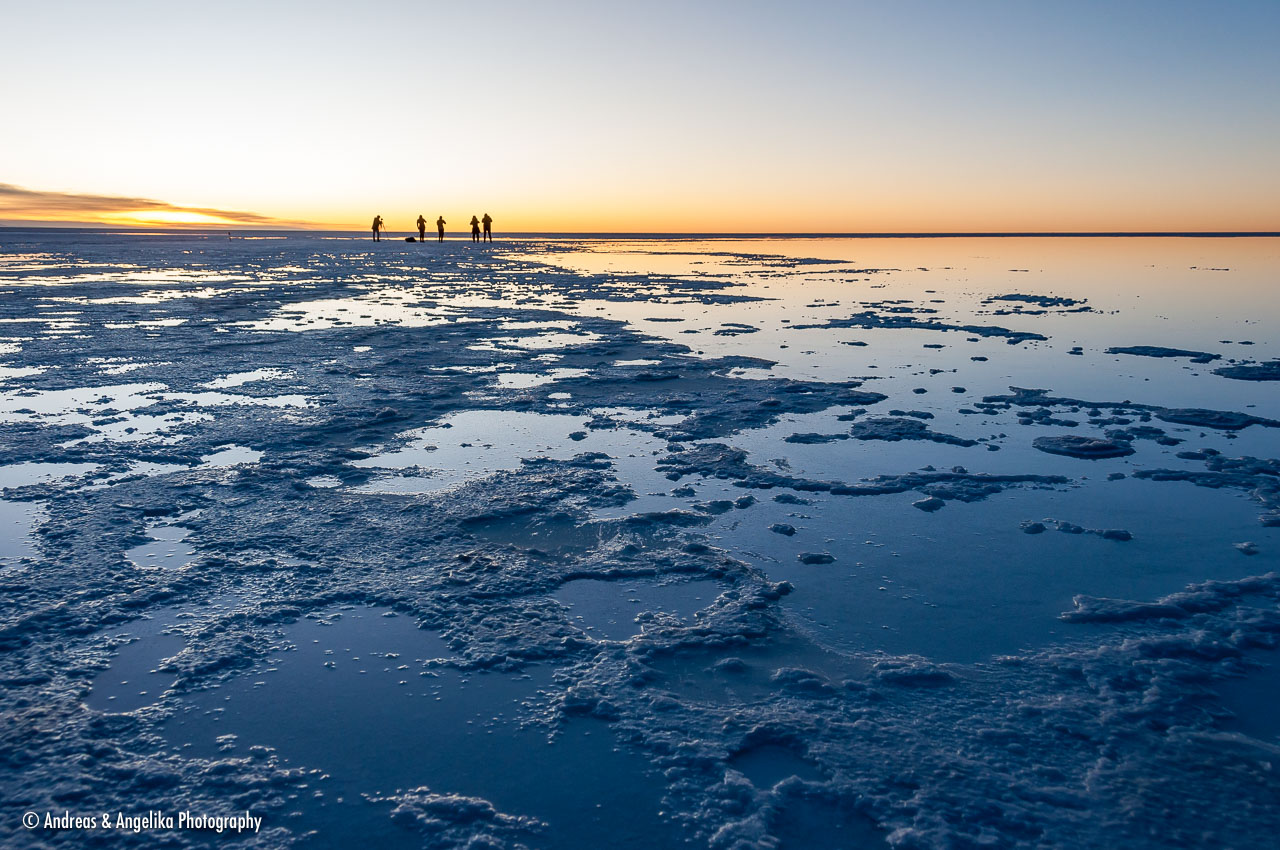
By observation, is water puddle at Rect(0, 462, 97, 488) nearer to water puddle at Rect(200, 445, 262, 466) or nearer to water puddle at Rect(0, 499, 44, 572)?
water puddle at Rect(0, 499, 44, 572)

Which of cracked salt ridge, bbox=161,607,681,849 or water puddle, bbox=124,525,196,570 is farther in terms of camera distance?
water puddle, bbox=124,525,196,570

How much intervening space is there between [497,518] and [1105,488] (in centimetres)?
451

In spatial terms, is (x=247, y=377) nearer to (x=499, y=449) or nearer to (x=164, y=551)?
(x=499, y=449)

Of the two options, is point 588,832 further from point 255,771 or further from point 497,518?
point 497,518

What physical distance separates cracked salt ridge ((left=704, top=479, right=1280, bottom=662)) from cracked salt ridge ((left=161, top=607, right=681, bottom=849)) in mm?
1436

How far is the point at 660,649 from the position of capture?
3564 mm

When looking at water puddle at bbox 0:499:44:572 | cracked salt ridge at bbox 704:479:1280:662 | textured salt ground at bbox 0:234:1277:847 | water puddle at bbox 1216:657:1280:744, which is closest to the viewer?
textured salt ground at bbox 0:234:1277:847

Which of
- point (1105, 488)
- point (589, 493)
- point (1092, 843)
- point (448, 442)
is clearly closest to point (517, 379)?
point (448, 442)

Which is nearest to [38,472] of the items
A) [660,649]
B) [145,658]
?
[145,658]

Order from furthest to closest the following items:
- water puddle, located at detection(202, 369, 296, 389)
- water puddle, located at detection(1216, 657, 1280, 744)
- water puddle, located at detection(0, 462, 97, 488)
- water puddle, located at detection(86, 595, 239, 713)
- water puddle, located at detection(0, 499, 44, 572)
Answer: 1. water puddle, located at detection(202, 369, 296, 389)
2. water puddle, located at detection(0, 462, 97, 488)
3. water puddle, located at detection(0, 499, 44, 572)
4. water puddle, located at detection(86, 595, 239, 713)
5. water puddle, located at detection(1216, 657, 1280, 744)

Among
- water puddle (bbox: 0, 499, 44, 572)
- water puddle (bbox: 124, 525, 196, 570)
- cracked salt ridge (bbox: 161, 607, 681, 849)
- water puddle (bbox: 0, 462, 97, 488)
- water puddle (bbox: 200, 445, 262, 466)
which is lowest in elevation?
cracked salt ridge (bbox: 161, 607, 681, 849)

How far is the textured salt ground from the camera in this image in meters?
2.63

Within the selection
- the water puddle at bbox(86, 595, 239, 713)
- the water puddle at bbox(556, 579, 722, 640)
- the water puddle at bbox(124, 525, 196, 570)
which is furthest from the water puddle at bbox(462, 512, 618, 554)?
the water puddle at bbox(124, 525, 196, 570)

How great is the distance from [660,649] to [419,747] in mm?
1167
